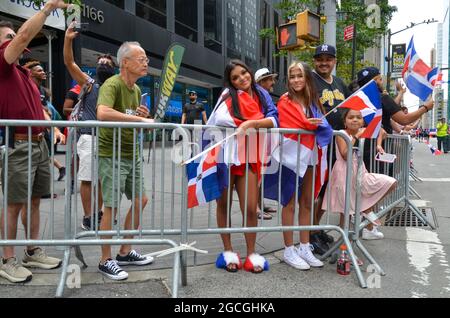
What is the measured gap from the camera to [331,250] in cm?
407

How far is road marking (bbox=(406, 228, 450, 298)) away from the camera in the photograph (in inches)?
145

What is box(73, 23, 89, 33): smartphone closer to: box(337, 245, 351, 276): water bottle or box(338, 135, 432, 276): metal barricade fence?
box(337, 245, 351, 276): water bottle

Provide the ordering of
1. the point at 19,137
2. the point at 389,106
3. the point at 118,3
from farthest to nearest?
the point at 118,3 < the point at 389,106 < the point at 19,137

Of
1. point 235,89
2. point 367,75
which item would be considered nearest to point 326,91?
point 367,75

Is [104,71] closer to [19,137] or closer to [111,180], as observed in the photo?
[19,137]

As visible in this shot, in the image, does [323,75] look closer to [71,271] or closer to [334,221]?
[334,221]

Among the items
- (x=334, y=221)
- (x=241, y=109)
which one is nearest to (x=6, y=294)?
(x=241, y=109)

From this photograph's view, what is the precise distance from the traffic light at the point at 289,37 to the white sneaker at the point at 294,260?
15.8ft

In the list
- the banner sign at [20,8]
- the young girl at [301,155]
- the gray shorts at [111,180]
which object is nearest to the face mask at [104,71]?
the gray shorts at [111,180]

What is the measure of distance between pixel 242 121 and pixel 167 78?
2.51 ft

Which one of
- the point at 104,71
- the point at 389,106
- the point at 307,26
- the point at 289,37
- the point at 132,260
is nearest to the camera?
the point at 132,260

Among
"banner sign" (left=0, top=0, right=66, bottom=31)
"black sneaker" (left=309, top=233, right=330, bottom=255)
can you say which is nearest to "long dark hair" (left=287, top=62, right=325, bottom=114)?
"black sneaker" (left=309, top=233, right=330, bottom=255)

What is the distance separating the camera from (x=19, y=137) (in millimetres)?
3557

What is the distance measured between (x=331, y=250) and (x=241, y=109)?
1.52 m
